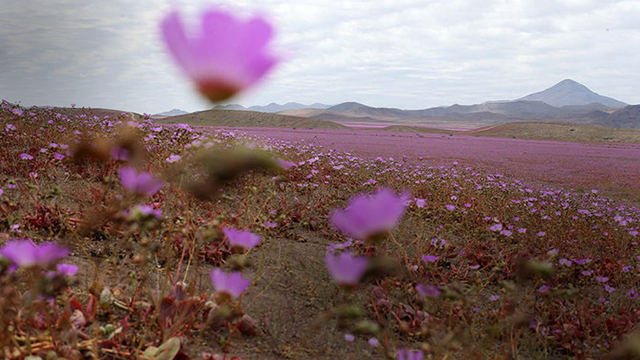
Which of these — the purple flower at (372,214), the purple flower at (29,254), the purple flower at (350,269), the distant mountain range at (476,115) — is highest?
the distant mountain range at (476,115)

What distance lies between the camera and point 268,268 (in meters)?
2.68

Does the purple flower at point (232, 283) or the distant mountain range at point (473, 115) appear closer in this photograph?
the purple flower at point (232, 283)

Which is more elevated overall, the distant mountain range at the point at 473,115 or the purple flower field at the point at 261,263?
the distant mountain range at the point at 473,115

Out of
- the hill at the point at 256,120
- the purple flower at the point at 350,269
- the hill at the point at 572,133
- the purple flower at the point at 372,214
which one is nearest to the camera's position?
the purple flower at the point at 372,214

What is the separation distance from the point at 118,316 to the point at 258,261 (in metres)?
1.05

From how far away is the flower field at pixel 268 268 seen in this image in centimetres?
106

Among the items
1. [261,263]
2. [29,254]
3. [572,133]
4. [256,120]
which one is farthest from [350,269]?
[256,120]

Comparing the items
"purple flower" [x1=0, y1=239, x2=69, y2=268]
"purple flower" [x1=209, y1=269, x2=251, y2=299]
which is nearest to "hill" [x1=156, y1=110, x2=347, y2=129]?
"purple flower" [x1=209, y1=269, x2=251, y2=299]

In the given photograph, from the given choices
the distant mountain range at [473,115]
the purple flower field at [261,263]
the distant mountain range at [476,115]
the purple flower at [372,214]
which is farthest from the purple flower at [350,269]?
the distant mountain range at [476,115]

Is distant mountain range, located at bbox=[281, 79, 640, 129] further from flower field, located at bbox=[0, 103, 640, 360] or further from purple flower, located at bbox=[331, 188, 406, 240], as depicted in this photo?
purple flower, located at bbox=[331, 188, 406, 240]

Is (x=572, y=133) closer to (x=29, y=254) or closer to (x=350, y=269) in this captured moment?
(x=350, y=269)

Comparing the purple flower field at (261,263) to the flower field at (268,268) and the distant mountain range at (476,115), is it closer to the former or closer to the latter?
the flower field at (268,268)

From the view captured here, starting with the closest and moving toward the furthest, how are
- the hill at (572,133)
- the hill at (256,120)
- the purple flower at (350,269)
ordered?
the purple flower at (350,269), the hill at (572,133), the hill at (256,120)

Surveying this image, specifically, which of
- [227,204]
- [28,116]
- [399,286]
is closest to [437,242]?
[399,286]
